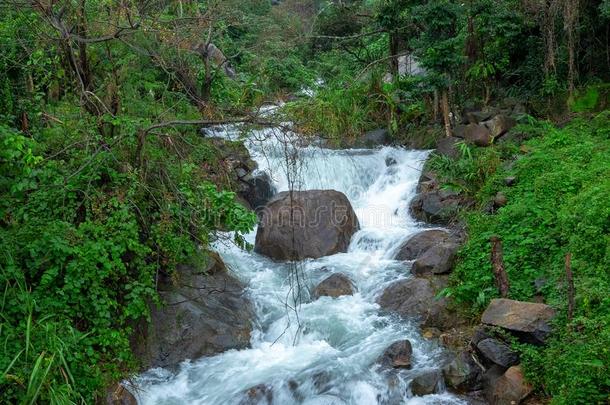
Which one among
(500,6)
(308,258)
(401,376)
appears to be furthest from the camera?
(500,6)

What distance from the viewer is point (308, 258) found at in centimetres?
963

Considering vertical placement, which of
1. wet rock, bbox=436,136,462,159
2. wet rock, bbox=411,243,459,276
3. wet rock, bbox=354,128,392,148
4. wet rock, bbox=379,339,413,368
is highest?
wet rock, bbox=354,128,392,148

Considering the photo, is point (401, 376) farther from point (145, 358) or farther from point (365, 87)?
point (365, 87)

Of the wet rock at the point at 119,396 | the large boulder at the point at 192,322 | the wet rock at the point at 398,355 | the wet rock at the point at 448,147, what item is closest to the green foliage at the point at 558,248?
the wet rock at the point at 398,355

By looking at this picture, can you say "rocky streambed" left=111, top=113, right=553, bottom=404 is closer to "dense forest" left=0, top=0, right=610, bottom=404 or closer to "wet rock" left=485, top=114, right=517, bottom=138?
"dense forest" left=0, top=0, right=610, bottom=404

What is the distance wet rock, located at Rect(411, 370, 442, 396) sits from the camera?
19.8 feet

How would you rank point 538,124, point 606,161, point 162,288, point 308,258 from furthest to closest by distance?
point 538,124
point 308,258
point 606,161
point 162,288

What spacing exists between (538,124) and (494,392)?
A: 6.97m

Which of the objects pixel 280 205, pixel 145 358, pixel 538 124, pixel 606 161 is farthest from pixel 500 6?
pixel 145 358

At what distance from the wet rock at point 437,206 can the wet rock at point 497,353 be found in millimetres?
4131

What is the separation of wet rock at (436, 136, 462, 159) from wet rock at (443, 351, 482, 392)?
5.94m

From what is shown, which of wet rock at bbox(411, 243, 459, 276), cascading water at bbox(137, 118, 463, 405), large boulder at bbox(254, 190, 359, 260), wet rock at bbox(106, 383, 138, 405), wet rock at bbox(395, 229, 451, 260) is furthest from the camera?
large boulder at bbox(254, 190, 359, 260)

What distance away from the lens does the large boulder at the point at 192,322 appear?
6.79 m

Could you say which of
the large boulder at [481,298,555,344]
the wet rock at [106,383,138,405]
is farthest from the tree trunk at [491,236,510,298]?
the wet rock at [106,383,138,405]
